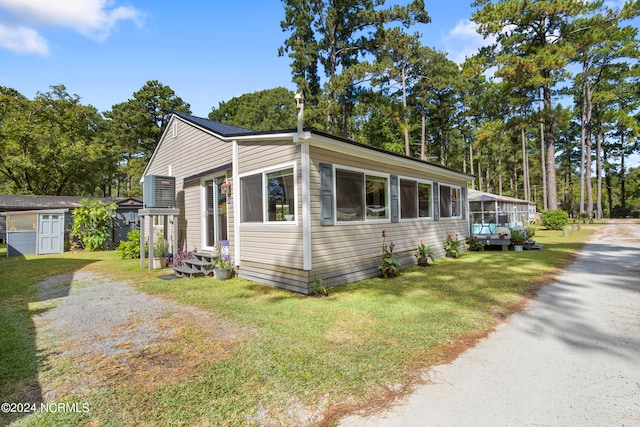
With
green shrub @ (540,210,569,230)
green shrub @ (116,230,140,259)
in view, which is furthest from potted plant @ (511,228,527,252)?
green shrub @ (116,230,140,259)

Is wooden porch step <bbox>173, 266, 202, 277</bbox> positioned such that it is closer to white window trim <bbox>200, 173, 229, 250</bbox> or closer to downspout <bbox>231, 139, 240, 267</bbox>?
white window trim <bbox>200, 173, 229, 250</bbox>

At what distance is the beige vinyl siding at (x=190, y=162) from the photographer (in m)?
7.79

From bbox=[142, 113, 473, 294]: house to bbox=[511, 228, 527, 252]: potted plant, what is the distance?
11.5 feet

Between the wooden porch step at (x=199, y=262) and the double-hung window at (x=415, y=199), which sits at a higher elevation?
the double-hung window at (x=415, y=199)

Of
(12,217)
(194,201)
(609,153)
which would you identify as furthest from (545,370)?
(609,153)

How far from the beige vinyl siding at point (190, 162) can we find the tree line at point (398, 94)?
10668 millimetres

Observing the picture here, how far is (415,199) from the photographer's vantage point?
28.5ft

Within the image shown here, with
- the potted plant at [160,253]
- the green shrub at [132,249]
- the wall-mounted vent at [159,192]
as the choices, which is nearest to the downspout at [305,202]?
the wall-mounted vent at [159,192]

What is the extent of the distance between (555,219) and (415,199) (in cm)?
1504

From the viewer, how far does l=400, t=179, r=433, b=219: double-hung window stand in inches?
322

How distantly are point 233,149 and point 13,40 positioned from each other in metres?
12.5

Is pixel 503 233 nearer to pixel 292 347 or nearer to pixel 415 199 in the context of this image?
pixel 415 199

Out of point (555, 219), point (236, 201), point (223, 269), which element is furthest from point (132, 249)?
point (555, 219)

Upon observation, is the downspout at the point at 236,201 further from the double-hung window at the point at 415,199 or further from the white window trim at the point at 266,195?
the double-hung window at the point at 415,199
